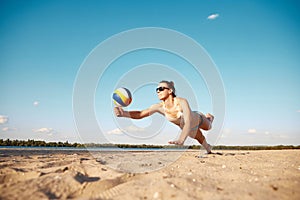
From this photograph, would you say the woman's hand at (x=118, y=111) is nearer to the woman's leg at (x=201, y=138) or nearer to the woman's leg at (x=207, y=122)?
the woman's leg at (x=207, y=122)

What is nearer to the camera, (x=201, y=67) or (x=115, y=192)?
(x=115, y=192)

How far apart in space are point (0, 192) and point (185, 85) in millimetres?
6175

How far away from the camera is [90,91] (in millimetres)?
7449

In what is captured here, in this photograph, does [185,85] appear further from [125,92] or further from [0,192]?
[0,192]

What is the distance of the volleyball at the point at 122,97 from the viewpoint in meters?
6.66

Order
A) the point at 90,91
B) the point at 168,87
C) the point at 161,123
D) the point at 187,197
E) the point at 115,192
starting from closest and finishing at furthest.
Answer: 1. the point at 187,197
2. the point at 115,192
3. the point at 168,87
4. the point at 90,91
5. the point at 161,123

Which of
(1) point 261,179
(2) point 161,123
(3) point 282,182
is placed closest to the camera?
(3) point 282,182

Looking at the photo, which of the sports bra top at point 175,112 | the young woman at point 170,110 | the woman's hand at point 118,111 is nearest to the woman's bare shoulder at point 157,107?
the young woman at point 170,110

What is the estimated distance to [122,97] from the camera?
6656 mm

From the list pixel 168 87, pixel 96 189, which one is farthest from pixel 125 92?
pixel 96 189

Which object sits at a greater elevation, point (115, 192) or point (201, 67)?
point (201, 67)

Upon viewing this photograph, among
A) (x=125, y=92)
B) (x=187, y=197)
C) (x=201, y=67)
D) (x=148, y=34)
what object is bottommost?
(x=187, y=197)

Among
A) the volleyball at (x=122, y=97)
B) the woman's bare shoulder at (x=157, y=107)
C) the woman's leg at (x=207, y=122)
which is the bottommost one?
the woman's leg at (x=207, y=122)

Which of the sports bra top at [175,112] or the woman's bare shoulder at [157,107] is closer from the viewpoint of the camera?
the sports bra top at [175,112]
